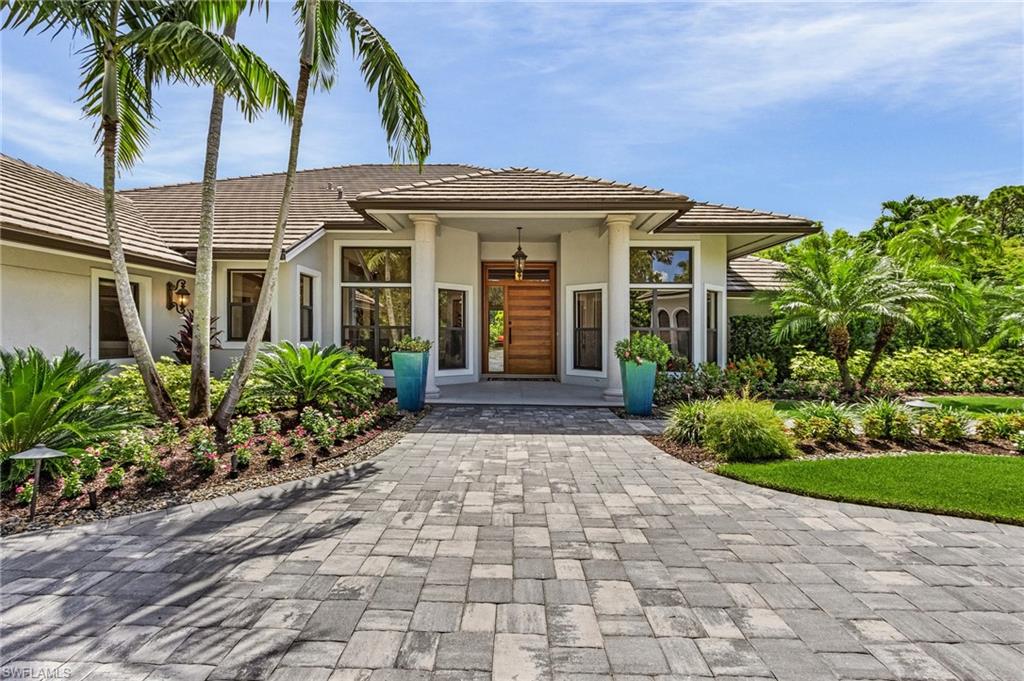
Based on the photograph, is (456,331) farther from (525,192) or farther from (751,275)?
(751,275)

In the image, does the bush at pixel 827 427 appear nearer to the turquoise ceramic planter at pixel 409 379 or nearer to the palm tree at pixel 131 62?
the turquoise ceramic planter at pixel 409 379

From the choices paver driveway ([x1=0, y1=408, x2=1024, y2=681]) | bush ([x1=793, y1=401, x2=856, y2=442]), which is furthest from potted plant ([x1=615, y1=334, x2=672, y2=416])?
paver driveway ([x1=0, y1=408, x2=1024, y2=681])

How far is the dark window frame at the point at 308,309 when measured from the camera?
10461 millimetres

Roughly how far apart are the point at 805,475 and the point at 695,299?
20.0 ft

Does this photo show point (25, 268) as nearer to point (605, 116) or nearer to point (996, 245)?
point (605, 116)

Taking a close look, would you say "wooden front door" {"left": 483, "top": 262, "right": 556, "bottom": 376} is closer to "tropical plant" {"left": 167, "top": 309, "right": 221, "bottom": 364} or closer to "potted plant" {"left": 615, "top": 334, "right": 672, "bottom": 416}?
"potted plant" {"left": 615, "top": 334, "right": 672, "bottom": 416}

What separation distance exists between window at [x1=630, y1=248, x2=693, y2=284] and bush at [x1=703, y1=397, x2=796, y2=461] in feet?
17.3

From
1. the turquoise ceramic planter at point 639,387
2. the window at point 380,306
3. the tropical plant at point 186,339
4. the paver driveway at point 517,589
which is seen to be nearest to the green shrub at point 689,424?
the turquoise ceramic planter at point 639,387

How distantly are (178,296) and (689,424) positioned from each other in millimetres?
10048

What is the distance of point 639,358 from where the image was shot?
830 cm

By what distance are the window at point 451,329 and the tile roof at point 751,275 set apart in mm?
7127

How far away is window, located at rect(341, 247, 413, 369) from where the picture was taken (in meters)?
11.0

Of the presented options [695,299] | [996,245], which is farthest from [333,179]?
[996,245]

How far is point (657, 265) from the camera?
10.8 meters
